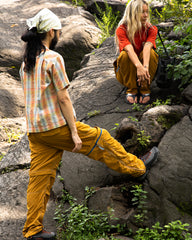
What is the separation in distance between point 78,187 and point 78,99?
183 cm

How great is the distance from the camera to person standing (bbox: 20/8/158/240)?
2668mm

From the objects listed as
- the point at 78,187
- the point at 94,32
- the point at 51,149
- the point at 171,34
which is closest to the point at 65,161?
the point at 78,187

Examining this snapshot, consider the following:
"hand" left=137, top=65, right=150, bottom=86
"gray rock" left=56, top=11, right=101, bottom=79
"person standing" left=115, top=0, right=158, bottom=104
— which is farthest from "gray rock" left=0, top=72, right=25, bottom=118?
"hand" left=137, top=65, right=150, bottom=86

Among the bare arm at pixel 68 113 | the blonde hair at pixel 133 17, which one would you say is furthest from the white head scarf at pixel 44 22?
the blonde hair at pixel 133 17

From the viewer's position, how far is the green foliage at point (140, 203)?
303 centimetres

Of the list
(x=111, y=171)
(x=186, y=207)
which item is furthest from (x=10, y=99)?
(x=186, y=207)

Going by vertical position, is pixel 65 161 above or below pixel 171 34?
below

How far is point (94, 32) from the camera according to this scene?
862 cm

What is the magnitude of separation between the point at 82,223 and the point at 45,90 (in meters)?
1.39

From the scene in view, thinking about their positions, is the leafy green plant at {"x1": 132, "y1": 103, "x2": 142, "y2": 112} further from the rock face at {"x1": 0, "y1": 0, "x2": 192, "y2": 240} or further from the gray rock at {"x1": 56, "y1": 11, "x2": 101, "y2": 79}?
the gray rock at {"x1": 56, "y1": 11, "x2": 101, "y2": 79}

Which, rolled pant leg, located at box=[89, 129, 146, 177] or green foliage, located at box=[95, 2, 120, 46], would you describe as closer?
rolled pant leg, located at box=[89, 129, 146, 177]

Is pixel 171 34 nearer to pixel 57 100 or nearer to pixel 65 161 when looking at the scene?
pixel 65 161

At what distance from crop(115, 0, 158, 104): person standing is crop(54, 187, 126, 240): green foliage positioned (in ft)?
5.38

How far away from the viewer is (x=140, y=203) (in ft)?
10.2
